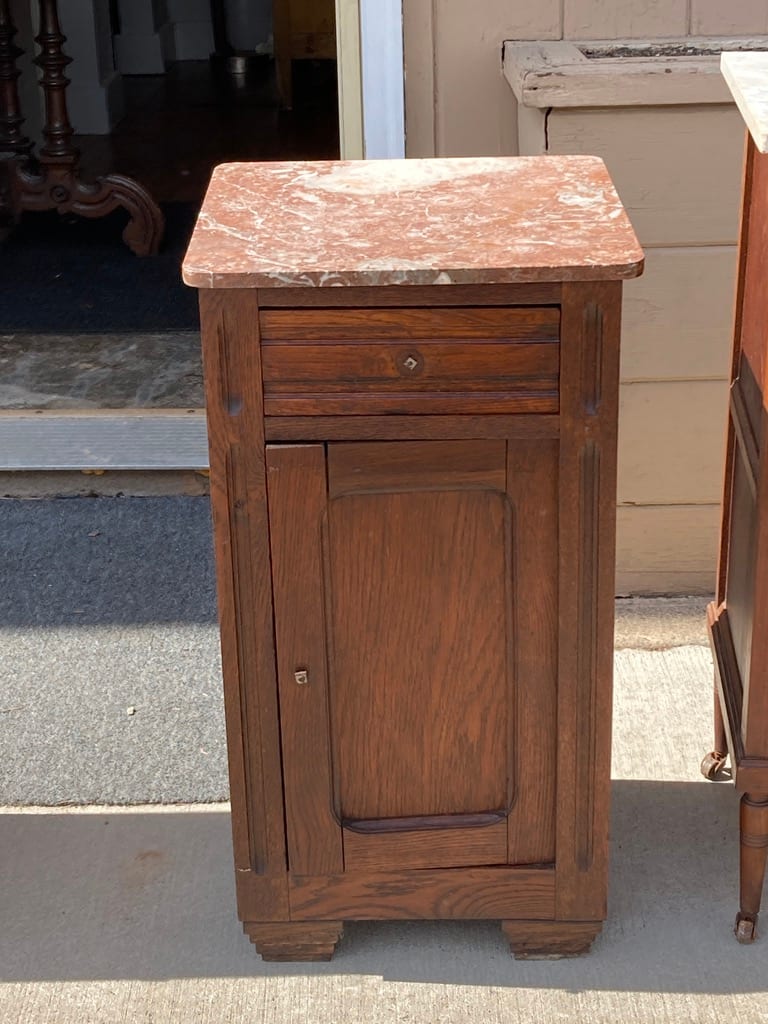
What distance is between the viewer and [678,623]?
9.16 feet

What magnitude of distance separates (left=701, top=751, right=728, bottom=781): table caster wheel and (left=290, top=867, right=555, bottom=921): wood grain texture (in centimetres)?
52

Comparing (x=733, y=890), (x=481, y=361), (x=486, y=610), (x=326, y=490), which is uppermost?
(x=481, y=361)

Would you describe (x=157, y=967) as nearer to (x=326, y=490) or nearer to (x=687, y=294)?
(x=326, y=490)

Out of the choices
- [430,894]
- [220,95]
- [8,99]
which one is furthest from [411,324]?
[220,95]

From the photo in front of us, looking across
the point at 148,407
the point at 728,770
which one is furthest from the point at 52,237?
the point at 728,770

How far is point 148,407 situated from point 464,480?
1934 millimetres

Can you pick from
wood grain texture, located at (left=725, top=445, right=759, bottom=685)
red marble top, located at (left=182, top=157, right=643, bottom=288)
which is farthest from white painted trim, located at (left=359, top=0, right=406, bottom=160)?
wood grain texture, located at (left=725, top=445, right=759, bottom=685)

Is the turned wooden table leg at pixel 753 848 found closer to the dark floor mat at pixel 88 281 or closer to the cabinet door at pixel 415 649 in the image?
the cabinet door at pixel 415 649

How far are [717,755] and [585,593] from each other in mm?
700

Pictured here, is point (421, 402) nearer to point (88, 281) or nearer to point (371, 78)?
point (371, 78)

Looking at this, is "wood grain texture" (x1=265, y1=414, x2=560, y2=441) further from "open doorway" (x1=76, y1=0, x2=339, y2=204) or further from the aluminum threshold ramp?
"open doorway" (x1=76, y1=0, x2=339, y2=204)

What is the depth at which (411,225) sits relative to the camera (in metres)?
1.67

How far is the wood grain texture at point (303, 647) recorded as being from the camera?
65.9 inches

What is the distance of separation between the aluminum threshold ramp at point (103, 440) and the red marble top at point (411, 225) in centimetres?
144
